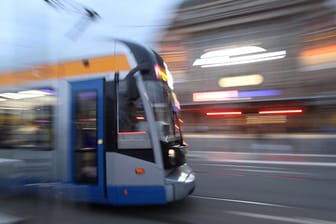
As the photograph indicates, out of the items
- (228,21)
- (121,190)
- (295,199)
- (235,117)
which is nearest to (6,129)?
(121,190)

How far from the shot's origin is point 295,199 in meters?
7.91

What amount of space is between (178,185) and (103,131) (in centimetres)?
155

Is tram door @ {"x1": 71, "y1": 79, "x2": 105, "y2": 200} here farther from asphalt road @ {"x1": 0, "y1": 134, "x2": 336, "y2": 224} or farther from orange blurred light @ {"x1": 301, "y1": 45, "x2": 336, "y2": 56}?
orange blurred light @ {"x1": 301, "y1": 45, "x2": 336, "y2": 56}

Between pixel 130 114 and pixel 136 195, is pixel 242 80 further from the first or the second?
pixel 136 195

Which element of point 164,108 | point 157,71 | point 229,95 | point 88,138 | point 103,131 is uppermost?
point 229,95

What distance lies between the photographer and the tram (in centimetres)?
647

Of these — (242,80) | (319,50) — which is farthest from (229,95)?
(319,50)

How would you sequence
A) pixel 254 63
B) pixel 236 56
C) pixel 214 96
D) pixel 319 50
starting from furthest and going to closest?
pixel 214 96
pixel 236 56
pixel 254 63
pixel 319 50

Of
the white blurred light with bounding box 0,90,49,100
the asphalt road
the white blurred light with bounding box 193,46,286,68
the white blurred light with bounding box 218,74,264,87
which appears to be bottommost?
the asphalt road

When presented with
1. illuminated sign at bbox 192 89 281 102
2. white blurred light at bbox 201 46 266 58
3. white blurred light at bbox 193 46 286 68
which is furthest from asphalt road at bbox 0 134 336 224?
white blurred light at bbox 201 46 266 58

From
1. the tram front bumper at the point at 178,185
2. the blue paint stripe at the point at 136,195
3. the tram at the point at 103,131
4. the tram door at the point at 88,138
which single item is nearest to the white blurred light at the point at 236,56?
the tram at the point at 103,131

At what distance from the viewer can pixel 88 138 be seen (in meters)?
6.85

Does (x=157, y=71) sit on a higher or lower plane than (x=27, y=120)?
higher

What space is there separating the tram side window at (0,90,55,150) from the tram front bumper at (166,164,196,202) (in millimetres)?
2403
